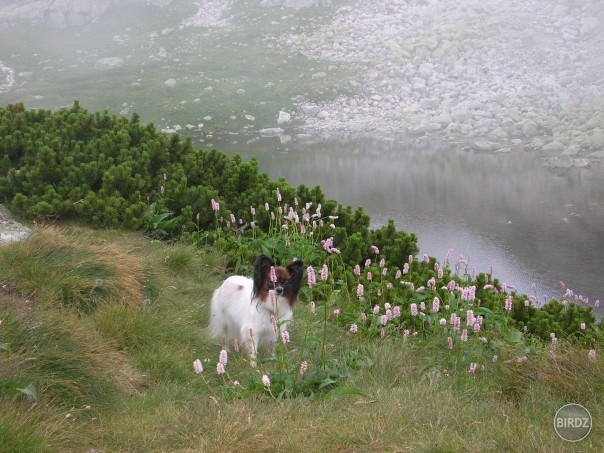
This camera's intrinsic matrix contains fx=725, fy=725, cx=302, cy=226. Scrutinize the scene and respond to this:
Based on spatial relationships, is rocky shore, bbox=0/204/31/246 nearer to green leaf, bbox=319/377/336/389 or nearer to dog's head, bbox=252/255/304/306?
dog's head, bbox=252/255/304/306

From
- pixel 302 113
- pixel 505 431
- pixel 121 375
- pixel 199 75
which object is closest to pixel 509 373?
pixel 505 431

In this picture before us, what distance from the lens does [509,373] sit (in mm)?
6227

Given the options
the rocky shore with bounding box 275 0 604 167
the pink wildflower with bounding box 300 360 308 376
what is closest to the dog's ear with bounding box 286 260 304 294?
the pink wildflower with bounding box 300 360 308 376

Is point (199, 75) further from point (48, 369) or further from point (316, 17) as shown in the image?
Answer: point (48, 369)

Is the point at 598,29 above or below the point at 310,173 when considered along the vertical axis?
above

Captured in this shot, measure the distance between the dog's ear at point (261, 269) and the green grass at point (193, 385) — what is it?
76 cm

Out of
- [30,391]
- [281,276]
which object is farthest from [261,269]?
[30,391]

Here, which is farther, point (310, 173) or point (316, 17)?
point (316, 17)

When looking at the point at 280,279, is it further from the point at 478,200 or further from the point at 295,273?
the point at 478,200

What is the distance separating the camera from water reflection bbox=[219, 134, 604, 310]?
18.1 m

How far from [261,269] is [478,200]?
19.4m

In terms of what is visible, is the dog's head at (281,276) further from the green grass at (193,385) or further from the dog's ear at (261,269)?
the green grass at (193,385)

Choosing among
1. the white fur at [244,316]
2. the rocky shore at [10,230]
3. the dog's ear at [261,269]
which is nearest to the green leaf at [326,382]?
the white fur at [244,316]

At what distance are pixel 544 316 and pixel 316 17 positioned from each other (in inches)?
2119
